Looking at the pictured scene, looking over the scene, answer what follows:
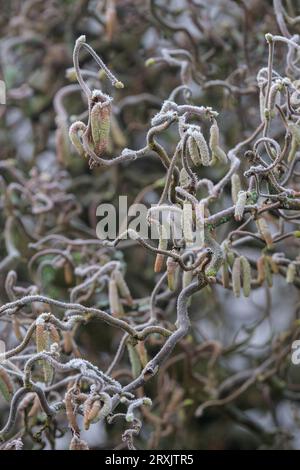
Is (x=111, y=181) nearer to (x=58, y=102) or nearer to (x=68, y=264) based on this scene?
(x=58, y=102)

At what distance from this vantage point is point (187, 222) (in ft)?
5.10

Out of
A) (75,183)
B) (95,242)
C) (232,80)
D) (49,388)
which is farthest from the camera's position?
(75,183)

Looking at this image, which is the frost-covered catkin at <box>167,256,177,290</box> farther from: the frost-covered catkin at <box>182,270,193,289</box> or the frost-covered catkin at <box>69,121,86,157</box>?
the frost-covered catkin at <box>69,121,86,157</box>

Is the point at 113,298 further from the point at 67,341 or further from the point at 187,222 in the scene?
the point at 187,222

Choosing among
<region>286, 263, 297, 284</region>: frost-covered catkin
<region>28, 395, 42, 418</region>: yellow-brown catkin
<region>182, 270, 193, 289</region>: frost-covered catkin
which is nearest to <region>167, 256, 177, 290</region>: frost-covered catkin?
<region>182, 270, 193, 289</region>: frost-covered catkin

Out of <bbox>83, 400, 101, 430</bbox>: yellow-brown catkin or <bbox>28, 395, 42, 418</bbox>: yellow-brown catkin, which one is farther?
<bbox>28, 395, 42, 418</bbox>: yellow-brown catkin

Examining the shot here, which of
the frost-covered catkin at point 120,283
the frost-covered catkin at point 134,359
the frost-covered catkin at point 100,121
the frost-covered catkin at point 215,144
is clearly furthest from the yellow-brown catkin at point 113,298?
the frost-covered catkin at point 100,121

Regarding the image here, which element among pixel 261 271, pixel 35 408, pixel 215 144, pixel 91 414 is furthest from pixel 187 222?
pixel 35 408

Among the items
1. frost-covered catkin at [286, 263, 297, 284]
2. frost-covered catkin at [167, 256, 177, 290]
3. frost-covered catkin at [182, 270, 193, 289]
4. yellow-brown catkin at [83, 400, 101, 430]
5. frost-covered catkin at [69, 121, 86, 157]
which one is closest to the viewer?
yellow-brown catkin at [83, 400, 101, 430]

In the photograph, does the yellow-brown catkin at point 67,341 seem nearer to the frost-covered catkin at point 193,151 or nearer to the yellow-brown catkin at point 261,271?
the yellow-brown catkin at point 261,271

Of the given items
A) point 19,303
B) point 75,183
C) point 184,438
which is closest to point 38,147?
point 75,183

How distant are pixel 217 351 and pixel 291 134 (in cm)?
97

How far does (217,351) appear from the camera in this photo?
2480 millimetres

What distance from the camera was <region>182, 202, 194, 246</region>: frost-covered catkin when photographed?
1.55m
